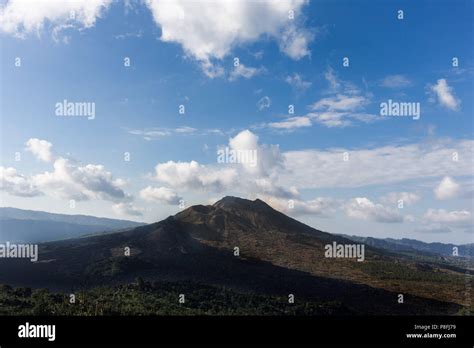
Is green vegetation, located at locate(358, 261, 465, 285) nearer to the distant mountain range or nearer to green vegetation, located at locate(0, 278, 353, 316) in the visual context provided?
the distant mountain range

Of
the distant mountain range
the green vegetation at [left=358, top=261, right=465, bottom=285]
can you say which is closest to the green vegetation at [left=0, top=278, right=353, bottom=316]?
the distant mountain range

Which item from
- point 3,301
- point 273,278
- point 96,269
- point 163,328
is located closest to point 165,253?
point 96,269

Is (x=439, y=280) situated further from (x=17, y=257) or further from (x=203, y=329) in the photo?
(x=17, y=257)

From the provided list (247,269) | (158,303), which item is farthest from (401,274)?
(158,303)

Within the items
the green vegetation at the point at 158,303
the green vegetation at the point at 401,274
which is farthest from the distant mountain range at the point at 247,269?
the green vegetation at the point at 158,303

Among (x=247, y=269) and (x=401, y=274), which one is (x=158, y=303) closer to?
(x=247, y=269)

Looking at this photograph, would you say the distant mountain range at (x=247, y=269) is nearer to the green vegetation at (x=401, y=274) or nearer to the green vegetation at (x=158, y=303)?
the green vegetation at (x=401, y=274)
